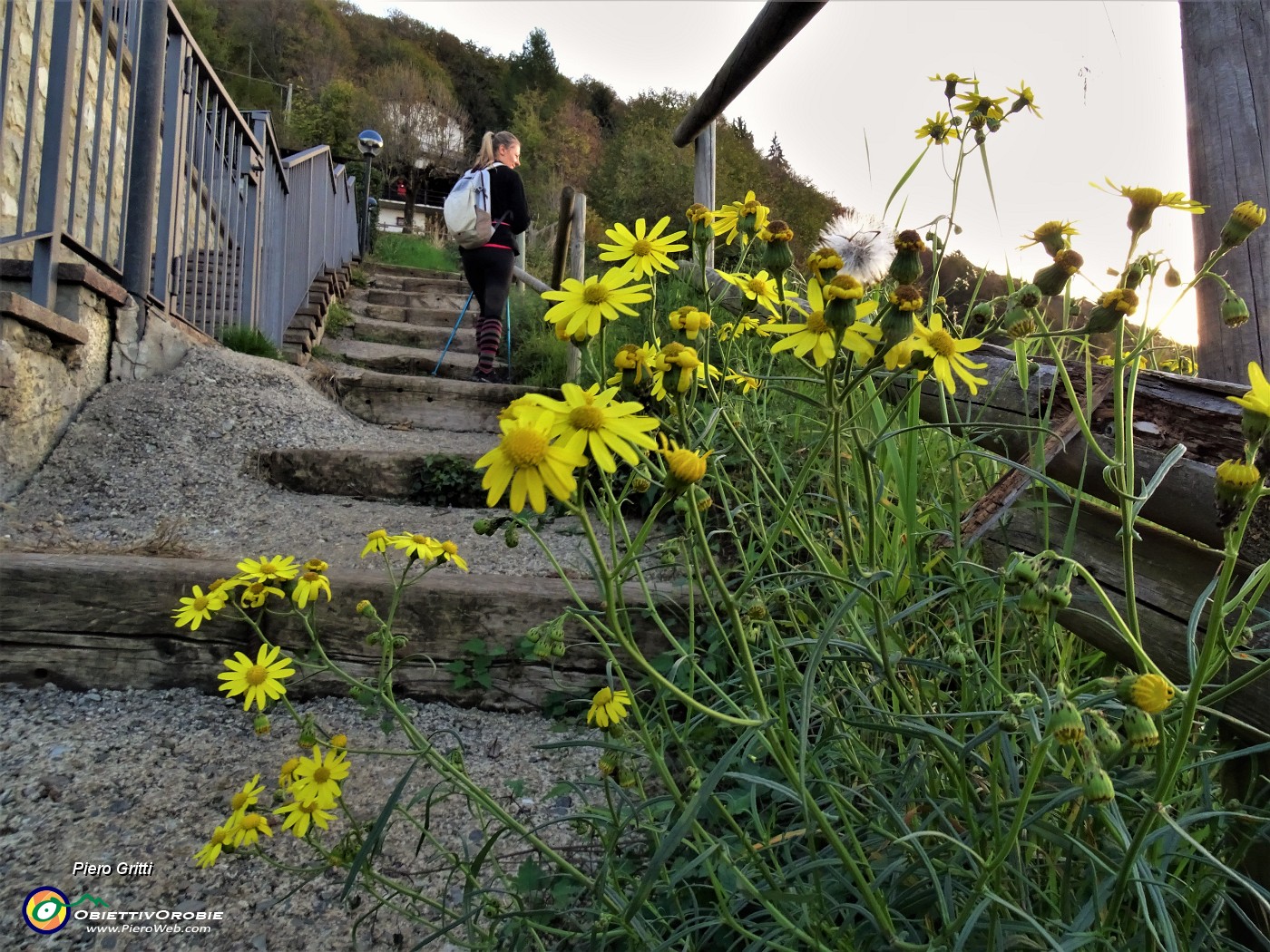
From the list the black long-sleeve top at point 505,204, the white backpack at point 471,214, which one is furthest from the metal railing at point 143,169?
the black long-sleeve top at point 505,204

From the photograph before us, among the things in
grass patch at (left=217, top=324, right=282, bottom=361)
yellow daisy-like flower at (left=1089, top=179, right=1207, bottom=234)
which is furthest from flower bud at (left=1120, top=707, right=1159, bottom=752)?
grass patch at (left=217, top=324, right=282, bottom=361)

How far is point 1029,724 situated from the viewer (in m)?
0.58

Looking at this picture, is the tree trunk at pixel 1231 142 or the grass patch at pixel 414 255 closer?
the tree trunk at pixel 1231 142

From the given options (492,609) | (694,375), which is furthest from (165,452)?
(694,375)

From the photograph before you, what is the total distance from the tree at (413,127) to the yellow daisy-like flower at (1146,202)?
2067 cm

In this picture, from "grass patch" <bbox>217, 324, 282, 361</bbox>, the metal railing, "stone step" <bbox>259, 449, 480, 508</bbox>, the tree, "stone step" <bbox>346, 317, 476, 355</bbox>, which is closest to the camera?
the metal railing

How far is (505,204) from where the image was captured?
15.5 ft

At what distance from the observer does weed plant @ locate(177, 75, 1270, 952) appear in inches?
21.6

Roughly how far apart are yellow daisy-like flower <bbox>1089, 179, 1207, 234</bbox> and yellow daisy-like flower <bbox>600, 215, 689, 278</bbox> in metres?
0.48

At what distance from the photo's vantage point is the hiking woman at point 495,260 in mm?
4602

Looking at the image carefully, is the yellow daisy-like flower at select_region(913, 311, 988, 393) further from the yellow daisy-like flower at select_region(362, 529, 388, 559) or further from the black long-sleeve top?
the black long-sleeve top

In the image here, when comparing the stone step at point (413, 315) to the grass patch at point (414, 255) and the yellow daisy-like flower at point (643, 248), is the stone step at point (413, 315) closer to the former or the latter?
the grass patch at point (414, 255)

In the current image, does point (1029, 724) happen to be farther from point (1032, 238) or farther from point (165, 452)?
point (165, 452)

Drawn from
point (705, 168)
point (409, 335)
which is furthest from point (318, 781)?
point (409, 335)
